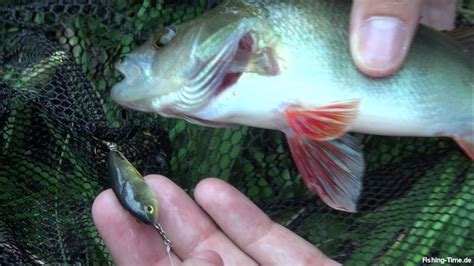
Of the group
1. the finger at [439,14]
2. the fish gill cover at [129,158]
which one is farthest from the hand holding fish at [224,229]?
the finger at [439,14]

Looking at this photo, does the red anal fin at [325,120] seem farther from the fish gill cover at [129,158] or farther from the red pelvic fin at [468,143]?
the fish gill cover at [129,158]

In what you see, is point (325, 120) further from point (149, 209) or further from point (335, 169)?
point (149, 209)

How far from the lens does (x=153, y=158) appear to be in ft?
7.98

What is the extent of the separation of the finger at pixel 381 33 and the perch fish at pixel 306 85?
1.4 inches

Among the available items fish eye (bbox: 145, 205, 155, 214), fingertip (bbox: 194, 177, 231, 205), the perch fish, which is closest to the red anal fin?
the perch fish

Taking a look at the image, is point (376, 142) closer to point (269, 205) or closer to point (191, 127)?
point (269, 205)

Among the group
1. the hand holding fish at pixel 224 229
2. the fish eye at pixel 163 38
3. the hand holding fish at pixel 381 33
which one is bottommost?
the hand holding fish at pixel 224 229

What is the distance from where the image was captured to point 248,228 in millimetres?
2166

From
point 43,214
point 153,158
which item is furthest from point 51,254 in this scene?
point 153,158

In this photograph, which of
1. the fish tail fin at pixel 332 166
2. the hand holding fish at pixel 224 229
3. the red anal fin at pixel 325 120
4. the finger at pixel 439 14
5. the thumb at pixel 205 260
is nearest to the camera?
the thumb at pixel 205 260

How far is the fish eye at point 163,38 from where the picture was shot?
79.6 inches

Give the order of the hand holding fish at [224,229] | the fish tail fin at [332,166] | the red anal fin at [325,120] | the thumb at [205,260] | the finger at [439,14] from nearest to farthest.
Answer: the thumb at [205,260], the red anal fin at [325,120], the fish tail fin at [332,166], the hand holding fish at [224,229], the finger at [439,14]

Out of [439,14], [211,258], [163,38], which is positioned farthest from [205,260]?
[439,14]

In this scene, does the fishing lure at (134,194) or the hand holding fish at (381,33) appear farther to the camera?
the fishing lure at (134,194)
